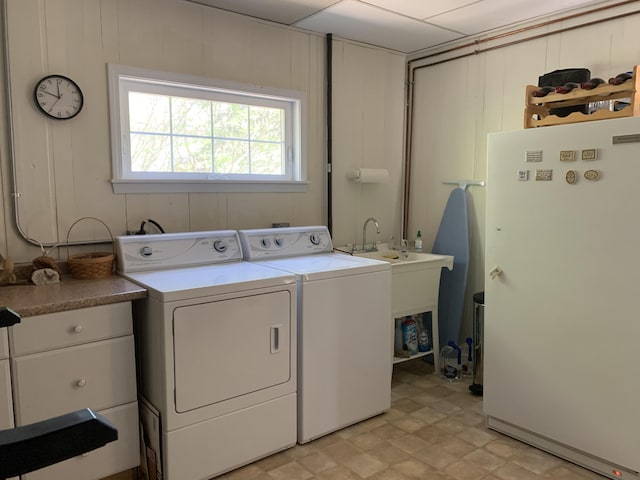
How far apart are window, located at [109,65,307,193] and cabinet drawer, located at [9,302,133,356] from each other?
81cm

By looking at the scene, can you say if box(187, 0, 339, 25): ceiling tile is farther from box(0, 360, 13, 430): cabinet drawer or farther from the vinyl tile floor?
the vinyl tile floor

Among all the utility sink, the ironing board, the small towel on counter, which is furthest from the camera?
the ironing board

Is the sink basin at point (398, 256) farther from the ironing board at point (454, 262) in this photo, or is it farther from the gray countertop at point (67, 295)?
the gray countertop at point (67, 295)

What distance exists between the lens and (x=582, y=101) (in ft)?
7.64

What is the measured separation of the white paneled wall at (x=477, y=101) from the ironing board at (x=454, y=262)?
0.09m

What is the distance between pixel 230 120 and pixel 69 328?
1.59 meters

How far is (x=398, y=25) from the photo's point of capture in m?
3.14

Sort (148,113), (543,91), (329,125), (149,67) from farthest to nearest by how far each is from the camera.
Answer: (329,125)
(148,113)
(149,67)
(543,91)

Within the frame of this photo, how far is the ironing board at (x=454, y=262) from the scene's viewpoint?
340cm

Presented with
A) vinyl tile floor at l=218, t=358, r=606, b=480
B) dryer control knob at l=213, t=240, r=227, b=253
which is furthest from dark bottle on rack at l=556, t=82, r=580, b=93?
dryer control knob at l=213, t=240, r=227, b=253

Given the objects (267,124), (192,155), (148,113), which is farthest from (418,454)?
(148,113)

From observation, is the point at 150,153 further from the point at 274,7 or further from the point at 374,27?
the point at 374,27

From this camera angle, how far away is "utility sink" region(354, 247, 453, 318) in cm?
305

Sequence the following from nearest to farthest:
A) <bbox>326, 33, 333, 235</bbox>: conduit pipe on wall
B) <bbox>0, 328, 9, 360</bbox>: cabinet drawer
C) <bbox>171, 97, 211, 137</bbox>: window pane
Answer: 1. <bbox>0, 328, 9, 360</bbox>: cabinet drawer
2. <bbox>171, 97, 211, 137</bbox>: window pane
3. <bbox>326, 33, 333, 235</bbox>: conduit pipe on wall
